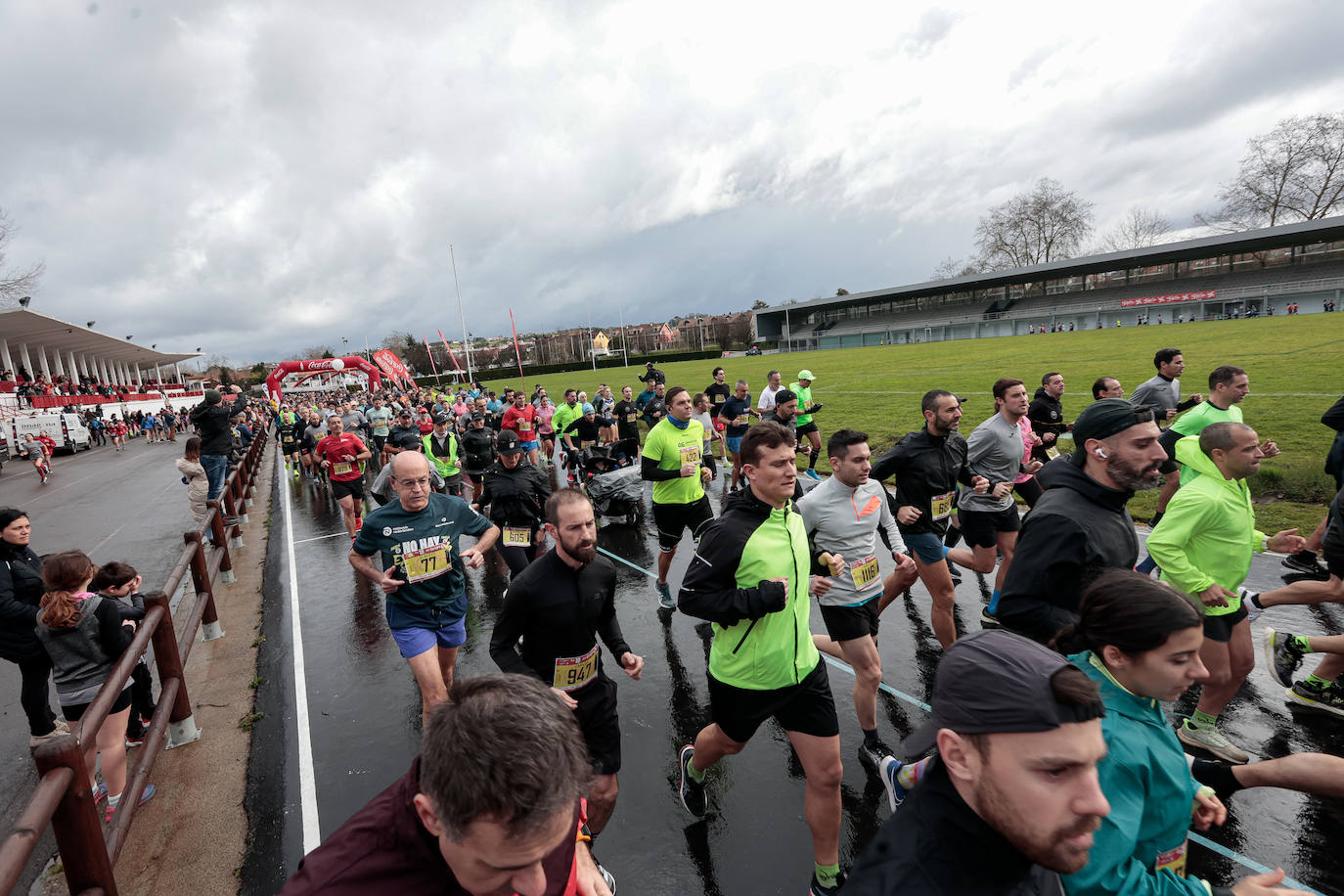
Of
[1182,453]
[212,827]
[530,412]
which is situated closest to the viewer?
[212,827]

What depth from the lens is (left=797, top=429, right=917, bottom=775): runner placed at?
3951 millimetres

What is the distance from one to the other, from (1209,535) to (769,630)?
2747 millimetres

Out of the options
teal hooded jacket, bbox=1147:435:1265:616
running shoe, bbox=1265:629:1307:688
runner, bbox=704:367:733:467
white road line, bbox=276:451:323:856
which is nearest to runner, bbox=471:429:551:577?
white road line, bbox=276:451:323:856

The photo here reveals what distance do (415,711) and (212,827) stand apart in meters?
1.49

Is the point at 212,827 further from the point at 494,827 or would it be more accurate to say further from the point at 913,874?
the point at 913,874

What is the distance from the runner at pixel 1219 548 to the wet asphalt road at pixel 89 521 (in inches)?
275

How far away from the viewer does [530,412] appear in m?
13.8

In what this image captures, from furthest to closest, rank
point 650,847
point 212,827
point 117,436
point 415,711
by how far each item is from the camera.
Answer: point 117,436, point 415,711, point 212,827, point 650,847

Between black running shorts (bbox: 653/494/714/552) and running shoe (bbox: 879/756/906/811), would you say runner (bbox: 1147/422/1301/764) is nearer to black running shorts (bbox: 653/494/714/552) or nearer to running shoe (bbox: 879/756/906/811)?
running shoe (bbox: 879/756/906/811)

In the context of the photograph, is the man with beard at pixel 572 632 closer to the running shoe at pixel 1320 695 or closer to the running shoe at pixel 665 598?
the running shoe at pixel 665 598

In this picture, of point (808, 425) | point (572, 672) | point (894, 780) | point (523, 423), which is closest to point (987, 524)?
point (894, 780)

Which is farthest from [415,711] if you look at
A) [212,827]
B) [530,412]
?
[530,412]

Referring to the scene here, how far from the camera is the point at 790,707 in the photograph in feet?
10.2

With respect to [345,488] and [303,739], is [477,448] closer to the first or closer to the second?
[345,488]
